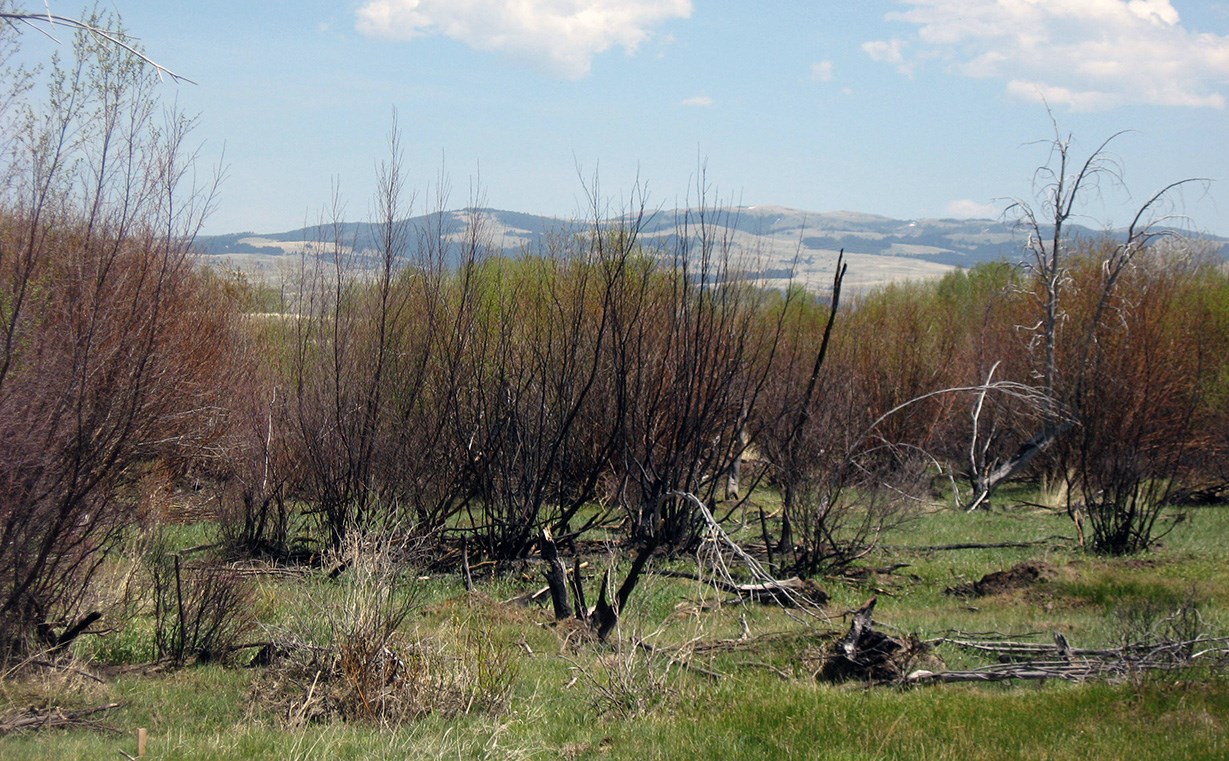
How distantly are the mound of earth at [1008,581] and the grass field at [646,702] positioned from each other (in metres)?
1.48

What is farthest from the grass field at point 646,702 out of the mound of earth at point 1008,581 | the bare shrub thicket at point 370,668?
the mound of earth at point 1008,581

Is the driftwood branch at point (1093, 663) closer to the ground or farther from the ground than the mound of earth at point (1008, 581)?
farther from the ground

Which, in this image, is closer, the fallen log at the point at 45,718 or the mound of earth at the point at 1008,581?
the fallen log at the point at 45,718

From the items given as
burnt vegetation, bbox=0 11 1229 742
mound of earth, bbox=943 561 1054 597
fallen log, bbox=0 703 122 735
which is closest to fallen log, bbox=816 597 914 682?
burnt vegetation, bbox=0 11 1229 742

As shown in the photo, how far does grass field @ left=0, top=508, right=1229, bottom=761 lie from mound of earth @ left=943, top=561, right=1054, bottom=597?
148 cm

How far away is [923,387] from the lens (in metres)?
27.1

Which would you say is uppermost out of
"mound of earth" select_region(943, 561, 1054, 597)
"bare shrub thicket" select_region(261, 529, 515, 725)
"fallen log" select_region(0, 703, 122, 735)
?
"bare shrub thicket" select_region(261, 529, 515, 725)

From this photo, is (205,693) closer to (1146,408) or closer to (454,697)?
(454,697)

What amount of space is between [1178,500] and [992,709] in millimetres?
14150

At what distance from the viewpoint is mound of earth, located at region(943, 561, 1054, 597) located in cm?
1240

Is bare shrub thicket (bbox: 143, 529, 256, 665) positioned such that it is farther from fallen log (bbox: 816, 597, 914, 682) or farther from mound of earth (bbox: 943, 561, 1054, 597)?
mound of earth (bbox: 943, 561, 1054, 597)

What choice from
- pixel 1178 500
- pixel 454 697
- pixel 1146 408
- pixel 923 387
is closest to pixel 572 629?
pixel 454 697

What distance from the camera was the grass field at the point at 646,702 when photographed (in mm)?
5938

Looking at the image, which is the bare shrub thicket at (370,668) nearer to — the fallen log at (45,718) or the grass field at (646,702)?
the grass field at (646,702)
